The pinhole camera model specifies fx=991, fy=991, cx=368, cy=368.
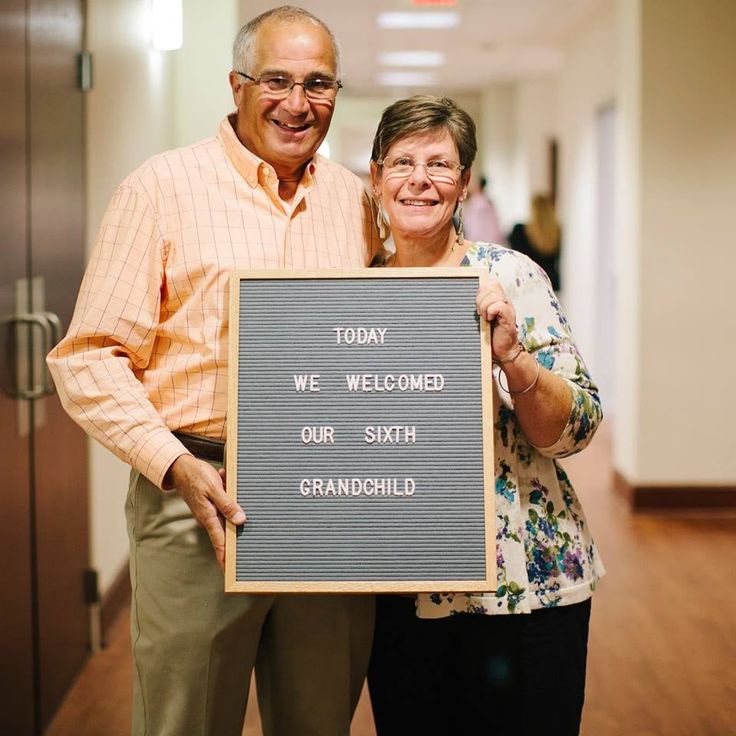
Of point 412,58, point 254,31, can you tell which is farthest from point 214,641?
point 412,58

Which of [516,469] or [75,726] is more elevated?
[516,469]

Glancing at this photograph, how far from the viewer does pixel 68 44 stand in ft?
9.80

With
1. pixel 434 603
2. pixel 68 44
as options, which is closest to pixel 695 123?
pixel 68 44

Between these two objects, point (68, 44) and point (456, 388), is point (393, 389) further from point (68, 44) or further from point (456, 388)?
point (68, 44)

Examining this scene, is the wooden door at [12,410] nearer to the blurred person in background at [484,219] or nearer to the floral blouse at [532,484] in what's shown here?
the floral blouse at [532,484]

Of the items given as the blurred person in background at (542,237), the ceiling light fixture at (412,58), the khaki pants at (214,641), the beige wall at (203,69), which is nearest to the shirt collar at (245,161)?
the khaki pants at (214,641)

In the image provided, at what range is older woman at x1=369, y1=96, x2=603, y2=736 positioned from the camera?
1609mm

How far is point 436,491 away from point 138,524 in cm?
55

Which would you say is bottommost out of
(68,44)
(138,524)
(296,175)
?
(138,524)

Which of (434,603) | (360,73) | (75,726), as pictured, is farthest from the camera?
(360,73)

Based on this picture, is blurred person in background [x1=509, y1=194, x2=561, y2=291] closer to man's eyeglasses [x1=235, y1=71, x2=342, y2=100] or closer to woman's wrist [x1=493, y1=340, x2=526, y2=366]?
man's eyeglasses [x1=235, y1=71, x2=342, y2=100]

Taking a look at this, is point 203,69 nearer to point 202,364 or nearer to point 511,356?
point 202,364

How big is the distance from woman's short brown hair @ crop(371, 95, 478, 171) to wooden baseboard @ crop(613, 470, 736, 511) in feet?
11.8

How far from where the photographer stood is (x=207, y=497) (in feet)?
4.89
